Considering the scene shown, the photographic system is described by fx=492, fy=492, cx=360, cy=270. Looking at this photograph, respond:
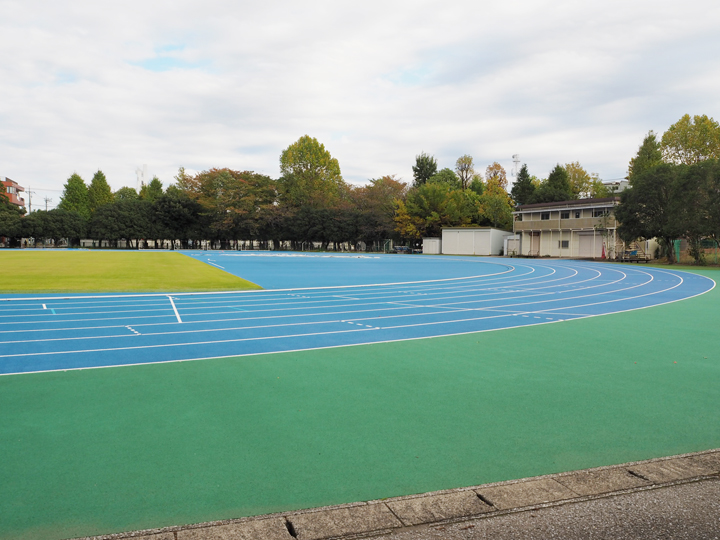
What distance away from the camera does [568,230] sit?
50.4 metres

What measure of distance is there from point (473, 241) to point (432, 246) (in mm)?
5954

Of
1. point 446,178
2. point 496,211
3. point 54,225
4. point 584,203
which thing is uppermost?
point 446,178

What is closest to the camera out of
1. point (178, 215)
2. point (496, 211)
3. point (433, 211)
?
point (433, 211)

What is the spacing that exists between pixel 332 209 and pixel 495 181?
25.4 meters

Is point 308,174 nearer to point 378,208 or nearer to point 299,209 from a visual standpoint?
point 299,209

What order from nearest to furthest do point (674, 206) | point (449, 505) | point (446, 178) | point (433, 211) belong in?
point (449, 505) → point (674, 206) → point (433, 211) → point (446, 178)

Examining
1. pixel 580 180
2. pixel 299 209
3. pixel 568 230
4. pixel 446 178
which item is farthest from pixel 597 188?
pixel 299 209

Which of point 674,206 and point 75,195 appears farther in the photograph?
point 75,195

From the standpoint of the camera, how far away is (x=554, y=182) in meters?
68.5

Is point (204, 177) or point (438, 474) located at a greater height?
point (204, 177)

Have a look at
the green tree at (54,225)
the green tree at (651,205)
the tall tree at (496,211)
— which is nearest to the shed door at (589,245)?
the green tree at (651,205)

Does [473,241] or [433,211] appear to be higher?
[433,211]

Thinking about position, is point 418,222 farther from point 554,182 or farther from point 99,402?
point 99,402

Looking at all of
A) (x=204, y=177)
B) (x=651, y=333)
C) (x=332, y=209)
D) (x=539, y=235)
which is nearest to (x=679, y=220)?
(x=539, y=235)
